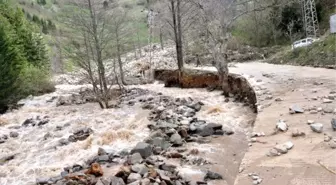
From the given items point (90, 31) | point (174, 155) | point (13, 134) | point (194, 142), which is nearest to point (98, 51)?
point (90, 31)

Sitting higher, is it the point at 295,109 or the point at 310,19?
the point at 310,19

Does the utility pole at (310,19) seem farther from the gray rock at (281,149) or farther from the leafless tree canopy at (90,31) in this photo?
the gray rock at (281,149)

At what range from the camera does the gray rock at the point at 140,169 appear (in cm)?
803

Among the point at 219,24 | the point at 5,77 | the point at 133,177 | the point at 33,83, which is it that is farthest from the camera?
the point at 33,83

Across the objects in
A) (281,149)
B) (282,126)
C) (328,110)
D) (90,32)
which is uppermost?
(90,32)

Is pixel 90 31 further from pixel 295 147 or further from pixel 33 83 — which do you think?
pixel 295 147

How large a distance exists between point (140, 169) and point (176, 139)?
272 cm

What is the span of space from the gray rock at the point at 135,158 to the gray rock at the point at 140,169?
0.47 metres

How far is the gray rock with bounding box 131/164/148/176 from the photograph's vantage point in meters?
8.03

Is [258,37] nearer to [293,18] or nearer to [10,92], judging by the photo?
[293,18]

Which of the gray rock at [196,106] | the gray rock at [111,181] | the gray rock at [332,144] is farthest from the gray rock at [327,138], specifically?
the gray rock at [196,106]

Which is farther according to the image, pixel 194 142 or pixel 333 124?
pixel 194 142

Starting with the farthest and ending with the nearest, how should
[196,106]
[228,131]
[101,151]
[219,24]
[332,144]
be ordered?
1. [219,24]
2. [196,106]
3. [228,131]
4. [101,151]
5. [332,144]

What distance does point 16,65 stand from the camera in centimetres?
2934
